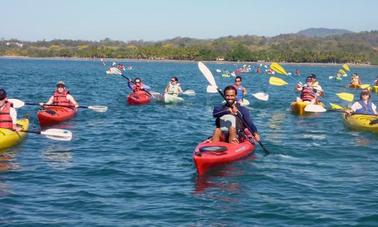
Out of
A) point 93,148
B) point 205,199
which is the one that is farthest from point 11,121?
point 205,199

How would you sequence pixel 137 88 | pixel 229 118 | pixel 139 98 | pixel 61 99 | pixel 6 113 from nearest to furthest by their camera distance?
pixel 229 118, pixel 6 113, pixel 61 99, pixel 139 98, pixel 137 88

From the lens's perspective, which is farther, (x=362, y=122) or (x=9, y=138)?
(x=362, y=122)

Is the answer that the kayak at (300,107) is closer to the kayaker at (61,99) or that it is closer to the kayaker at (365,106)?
the kayaker at (365,106)

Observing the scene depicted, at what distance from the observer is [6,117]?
11.8 meters

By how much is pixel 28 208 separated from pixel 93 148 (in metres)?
4.81

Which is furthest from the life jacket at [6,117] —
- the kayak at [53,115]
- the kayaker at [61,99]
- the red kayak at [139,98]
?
the red kayak at [139,98]

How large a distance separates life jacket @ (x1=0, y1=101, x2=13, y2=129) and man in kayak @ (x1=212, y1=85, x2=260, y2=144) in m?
4.37

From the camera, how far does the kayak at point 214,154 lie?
9.68 m

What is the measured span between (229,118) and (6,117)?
15.3 feet

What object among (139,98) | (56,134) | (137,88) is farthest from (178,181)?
(137,88)

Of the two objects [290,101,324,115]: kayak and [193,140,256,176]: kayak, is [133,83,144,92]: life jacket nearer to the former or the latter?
[290,101,324,115]: kayak

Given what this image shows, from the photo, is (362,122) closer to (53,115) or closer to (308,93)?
(308,93)

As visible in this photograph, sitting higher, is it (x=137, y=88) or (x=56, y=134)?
(x=137, y=88)

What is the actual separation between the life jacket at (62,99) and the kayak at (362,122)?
25.1 feet
